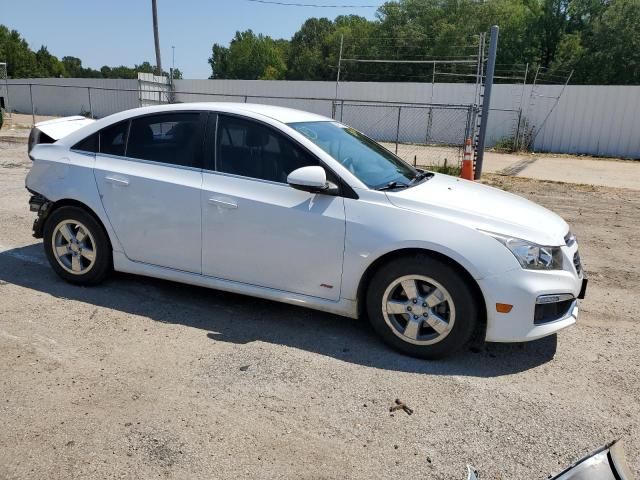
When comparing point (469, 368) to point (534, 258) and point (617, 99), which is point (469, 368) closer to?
point (534, 258)

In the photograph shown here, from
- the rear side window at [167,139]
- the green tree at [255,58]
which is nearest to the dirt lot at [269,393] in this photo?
the rear side window at [167,139]

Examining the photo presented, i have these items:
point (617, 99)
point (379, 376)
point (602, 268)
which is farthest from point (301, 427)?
point (617, 99)

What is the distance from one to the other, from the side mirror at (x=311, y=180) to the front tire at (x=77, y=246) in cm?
186

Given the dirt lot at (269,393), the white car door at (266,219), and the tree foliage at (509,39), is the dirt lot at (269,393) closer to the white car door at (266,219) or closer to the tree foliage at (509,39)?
the white car door at (266,219)

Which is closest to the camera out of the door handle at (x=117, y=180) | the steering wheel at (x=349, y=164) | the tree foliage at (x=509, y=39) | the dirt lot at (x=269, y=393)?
the dirt lot at (x=269, y=393)

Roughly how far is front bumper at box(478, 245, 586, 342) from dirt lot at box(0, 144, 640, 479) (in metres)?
0.30

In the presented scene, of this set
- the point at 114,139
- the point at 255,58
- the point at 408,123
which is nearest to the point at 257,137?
the point at 114,139

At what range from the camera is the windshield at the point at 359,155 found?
156 inches

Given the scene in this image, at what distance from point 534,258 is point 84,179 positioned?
3573mm

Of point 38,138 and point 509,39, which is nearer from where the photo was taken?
point 38,138

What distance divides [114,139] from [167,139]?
0.53 m

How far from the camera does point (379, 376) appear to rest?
11.1ft

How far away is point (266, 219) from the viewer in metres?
3.83

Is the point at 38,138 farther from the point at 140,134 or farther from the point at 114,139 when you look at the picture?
the point at 140,134
